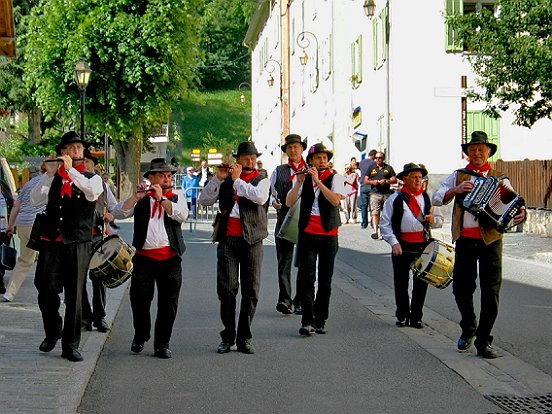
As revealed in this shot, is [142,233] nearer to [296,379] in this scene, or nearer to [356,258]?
[296,379]

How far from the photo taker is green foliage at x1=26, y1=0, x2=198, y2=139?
4088cm

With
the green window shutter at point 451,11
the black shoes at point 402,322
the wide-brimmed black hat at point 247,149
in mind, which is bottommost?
the black shoes at point 402,322

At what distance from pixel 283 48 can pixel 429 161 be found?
23.7 meters

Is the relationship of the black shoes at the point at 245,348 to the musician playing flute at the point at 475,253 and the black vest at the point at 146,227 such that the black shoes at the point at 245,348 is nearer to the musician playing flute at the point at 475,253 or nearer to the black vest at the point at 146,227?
the black vest at the point at 146,227

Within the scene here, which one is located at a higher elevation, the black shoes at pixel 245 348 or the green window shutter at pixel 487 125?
the green window shutter at pixel 487 125

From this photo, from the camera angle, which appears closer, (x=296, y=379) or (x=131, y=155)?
(x=296, y=379)

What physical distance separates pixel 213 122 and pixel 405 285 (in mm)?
93348

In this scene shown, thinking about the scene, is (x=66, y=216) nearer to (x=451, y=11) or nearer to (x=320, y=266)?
(x=320, y=266)

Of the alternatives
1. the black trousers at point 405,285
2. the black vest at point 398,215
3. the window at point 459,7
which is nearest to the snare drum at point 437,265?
the black trousers at point 405,285

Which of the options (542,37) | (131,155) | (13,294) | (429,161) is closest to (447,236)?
(542,37)

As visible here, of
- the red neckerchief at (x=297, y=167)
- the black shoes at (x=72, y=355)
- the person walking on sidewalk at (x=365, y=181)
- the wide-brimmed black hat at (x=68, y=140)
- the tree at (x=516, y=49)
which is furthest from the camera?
the person walking on sidewalk at (x=365, y=181)

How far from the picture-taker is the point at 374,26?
36281mm

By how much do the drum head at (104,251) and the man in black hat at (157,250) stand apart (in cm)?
64

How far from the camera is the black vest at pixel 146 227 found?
9500 millimetres
